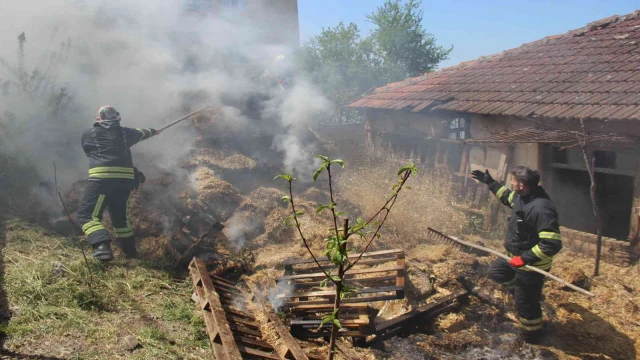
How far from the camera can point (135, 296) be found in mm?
4594

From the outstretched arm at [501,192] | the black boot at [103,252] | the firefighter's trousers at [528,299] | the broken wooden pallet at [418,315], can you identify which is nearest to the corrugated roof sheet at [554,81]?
the outstretched arm at [501,192]

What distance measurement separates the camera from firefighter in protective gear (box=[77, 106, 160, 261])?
571 cm

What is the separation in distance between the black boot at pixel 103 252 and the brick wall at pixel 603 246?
7271 mm

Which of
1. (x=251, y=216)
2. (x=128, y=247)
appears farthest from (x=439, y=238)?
(x=128, y=247)

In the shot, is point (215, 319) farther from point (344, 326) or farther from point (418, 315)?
point (418, 315)

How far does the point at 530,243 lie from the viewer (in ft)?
14.4

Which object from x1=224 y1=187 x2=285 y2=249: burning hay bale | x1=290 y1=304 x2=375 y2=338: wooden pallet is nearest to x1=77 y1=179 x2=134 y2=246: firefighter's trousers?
x1=224 y1=187 x2=285 y2=249: burning hay bale

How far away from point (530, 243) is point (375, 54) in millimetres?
21299

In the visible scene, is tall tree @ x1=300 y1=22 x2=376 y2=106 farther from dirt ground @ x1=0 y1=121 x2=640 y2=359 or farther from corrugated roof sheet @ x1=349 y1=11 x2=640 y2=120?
dirt ground @ x1=0 y1=121 x2=640 y2=359

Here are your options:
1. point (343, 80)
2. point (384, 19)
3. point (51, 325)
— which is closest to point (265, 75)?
point (51, 325)

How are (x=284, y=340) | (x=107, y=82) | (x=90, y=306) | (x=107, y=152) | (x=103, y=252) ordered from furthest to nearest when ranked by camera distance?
1. (x=107, y=82)
2. (x=107, y=152)
3. (x=103, y=252)
4. (x=90, y=306)
5. (x=284, y=340)

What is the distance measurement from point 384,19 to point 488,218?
19.6 metres

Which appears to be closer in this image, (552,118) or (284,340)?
(284,340)

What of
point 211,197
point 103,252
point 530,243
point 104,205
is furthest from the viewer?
point 211,197
